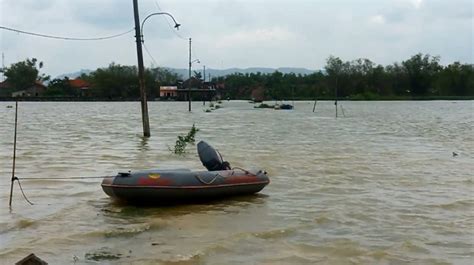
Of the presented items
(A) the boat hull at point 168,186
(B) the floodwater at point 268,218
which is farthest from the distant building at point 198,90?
(A) the boat hull at point 168,186

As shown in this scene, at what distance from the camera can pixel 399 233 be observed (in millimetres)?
9188

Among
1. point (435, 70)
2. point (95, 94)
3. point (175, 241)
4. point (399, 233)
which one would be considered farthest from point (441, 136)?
point (95, 94)

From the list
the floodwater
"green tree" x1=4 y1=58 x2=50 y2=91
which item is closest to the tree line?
"green tree" x1=4 y1=58 x2=50 y2=91

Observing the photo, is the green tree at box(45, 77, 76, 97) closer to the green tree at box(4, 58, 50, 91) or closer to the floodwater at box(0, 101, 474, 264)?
the green tree at box(4, 58, 50, 91)

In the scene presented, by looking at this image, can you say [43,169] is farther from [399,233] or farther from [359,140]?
[359,140]

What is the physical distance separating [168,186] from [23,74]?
139 meters

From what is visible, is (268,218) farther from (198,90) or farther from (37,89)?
(37,89)

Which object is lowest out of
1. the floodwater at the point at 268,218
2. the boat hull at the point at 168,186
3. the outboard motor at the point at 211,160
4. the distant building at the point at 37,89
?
the floodwater at the point at 268,218

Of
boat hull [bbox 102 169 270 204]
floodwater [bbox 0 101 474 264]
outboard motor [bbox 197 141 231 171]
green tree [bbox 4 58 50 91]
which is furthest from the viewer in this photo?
green tree [bbox 4 58 50 91]

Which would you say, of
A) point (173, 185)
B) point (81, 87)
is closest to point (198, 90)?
point (81, 87)

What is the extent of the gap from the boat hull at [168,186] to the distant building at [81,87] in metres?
146

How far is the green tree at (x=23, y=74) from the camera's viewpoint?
128625mm

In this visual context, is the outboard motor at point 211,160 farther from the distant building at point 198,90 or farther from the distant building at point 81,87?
the distant building at point 81,87

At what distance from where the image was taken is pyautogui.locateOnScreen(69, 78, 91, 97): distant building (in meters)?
153
